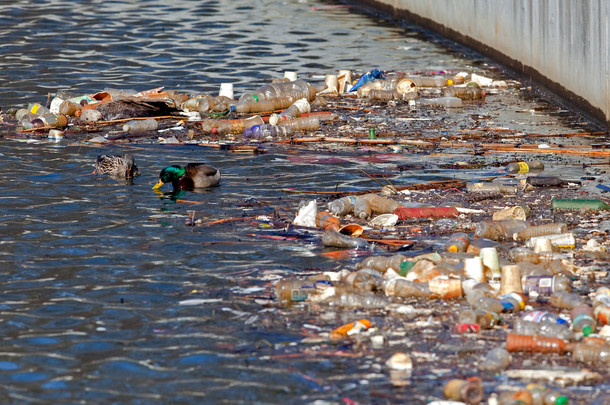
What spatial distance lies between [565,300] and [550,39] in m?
9.36

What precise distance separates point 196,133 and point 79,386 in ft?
25.7

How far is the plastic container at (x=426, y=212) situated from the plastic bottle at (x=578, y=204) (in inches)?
39.3

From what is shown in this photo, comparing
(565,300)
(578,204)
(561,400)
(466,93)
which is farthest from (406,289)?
(466,93)

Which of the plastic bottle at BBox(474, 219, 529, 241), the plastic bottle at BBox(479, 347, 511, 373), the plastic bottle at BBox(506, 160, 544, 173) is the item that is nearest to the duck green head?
the plastic bottle at BBox(474, 219, 529, 241)

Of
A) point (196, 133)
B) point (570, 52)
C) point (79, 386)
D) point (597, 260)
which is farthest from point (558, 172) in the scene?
point (79, 386)

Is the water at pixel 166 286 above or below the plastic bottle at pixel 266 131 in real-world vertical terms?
below

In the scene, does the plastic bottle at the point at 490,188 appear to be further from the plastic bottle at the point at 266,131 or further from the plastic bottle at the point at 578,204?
the plastic bottle at the point at 266,131

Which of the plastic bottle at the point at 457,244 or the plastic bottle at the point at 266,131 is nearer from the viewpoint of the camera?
the plastic bottle at the point at 457,244

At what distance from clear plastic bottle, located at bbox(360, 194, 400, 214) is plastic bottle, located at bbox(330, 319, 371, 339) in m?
2.83

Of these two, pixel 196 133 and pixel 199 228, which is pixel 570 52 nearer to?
pixel 196 133

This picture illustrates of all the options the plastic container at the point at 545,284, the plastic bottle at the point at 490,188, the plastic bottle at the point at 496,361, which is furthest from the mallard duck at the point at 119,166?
the plastic bottle at the point at 496,361

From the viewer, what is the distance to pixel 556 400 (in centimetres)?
557

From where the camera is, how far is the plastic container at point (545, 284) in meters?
7.31

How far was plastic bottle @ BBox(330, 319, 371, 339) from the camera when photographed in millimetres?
6668
